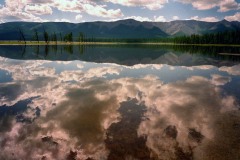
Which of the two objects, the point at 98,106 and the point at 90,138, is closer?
the point at 90,138

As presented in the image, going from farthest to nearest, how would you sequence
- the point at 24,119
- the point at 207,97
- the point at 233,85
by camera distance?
the point at 233,85 < the point at 207,97 < the point at 24,119

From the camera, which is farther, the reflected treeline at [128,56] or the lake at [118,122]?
the reflected treeline at [128,56]

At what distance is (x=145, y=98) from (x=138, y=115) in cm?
565

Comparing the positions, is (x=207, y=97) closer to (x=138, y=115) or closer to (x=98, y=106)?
(x=138, y=115)

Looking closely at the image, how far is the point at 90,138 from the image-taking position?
1493 centimetres

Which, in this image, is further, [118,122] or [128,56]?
[128,56]

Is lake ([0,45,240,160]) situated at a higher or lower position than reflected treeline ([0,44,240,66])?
Answer: lower

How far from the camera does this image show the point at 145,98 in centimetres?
2484

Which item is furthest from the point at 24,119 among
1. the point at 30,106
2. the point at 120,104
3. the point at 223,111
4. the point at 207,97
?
the point at 207,97

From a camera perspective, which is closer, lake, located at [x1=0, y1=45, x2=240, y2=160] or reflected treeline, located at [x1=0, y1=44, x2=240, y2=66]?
lake, located at [x1=0, y1=45, x2=240, y2=160]

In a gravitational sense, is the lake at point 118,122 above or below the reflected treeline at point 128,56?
below

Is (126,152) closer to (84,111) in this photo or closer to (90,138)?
(90,138)

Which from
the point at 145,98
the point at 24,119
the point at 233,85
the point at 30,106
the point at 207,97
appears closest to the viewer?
the point at 24,119

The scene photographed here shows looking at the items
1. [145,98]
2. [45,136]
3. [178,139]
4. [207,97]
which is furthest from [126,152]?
[207,97]
